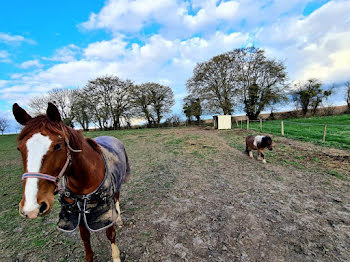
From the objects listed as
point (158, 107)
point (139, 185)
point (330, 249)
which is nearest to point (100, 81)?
point (158, 107)

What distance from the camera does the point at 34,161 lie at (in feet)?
3.79

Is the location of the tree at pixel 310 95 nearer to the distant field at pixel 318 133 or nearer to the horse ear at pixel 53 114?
the distant field at pixel 318 133

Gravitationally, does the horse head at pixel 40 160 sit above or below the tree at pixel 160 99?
below

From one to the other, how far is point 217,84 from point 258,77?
6.31 m

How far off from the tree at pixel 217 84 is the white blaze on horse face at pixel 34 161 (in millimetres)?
23783

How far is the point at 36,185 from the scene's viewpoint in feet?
3.71

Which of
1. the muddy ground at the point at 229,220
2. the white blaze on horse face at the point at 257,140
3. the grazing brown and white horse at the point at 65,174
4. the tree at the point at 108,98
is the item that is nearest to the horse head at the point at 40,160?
the grazing brown and white horse at the point at 65,174

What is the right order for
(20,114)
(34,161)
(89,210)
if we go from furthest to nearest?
(89,210) → (20,114) → (34,161)

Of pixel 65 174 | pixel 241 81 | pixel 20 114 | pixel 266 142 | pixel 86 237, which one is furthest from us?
pixel 241 81

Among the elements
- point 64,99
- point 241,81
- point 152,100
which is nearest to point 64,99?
point 64,99

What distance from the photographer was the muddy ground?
2.30 metres

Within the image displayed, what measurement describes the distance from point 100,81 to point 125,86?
4508 mm

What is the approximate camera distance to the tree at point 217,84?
23.2 meters

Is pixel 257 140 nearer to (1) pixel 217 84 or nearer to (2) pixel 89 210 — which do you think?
(2) pixel 89 210
